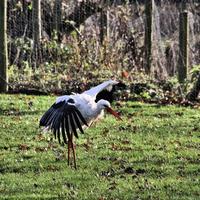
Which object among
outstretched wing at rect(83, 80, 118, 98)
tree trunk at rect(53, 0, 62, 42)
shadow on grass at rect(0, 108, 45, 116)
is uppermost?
tree trunk at rect(53, 0, 62, 42)

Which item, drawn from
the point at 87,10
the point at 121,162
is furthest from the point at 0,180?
the point at 87,10

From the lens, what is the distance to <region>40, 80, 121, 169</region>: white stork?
24.2 feet

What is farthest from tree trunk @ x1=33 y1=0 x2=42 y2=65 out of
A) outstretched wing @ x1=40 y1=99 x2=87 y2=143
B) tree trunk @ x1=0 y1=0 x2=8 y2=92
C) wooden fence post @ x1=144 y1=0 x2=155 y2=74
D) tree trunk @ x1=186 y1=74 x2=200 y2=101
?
outstretched wing @ x1=40 y1=99 x2=87 y2=143

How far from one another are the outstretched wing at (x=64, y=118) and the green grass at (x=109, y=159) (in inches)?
18.3

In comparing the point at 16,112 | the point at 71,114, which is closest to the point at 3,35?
the point at 16,112

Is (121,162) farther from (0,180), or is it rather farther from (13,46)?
(13,46)

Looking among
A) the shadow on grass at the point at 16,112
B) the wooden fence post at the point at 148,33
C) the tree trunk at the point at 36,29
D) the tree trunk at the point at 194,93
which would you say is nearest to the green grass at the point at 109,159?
the shadow on grass at the point at 16,112

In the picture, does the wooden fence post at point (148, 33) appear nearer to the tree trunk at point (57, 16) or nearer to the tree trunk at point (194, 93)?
the tree trunk at point (194, 93)

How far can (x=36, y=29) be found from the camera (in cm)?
1383

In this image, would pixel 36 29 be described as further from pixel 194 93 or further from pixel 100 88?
pixel 100 88

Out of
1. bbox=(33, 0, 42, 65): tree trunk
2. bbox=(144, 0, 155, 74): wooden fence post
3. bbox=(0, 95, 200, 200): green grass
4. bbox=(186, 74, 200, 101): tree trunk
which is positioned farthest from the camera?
bbox=(144, 0, 155, 74): wooden fence post

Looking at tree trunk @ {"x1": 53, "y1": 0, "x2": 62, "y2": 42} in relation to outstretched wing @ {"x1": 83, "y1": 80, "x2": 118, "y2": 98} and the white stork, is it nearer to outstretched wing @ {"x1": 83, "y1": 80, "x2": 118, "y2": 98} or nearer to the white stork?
outstretched wing @ {"x1": 83, "y1": 80, "x2": 118, "y2": 98}

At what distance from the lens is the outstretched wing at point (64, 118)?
7363 mm

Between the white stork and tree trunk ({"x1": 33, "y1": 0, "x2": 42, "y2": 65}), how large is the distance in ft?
18.0
